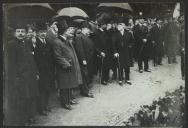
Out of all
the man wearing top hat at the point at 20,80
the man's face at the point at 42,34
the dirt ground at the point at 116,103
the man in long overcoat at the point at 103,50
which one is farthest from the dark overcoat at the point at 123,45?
the man wearing top hat at the point at 20,80

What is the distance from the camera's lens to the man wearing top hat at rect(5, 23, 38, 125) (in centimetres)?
540

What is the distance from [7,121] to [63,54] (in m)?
1.17

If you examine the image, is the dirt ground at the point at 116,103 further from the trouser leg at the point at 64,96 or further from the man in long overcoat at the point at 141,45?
the man in long overcoat at the point at 141,45

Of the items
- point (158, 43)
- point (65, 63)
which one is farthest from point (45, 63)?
point (158, 43)

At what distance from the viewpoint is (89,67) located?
5469 mm

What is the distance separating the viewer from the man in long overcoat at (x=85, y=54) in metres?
5.45

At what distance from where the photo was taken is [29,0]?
17.7 ft

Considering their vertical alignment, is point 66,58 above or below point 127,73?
above

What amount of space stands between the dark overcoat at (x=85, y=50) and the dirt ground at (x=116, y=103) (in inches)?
14.7

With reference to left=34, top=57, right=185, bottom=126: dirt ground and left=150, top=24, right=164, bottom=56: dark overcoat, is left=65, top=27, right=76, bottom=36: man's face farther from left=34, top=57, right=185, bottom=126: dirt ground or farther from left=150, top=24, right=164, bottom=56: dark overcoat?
left=150, top=24, right=164, bottom=56: dark overcoat

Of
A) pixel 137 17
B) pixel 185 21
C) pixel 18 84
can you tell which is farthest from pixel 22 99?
pixel 185 21

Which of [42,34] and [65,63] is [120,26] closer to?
[65,63]

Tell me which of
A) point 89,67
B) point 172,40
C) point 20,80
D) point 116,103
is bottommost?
point 116,103

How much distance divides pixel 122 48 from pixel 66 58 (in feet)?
2.53
